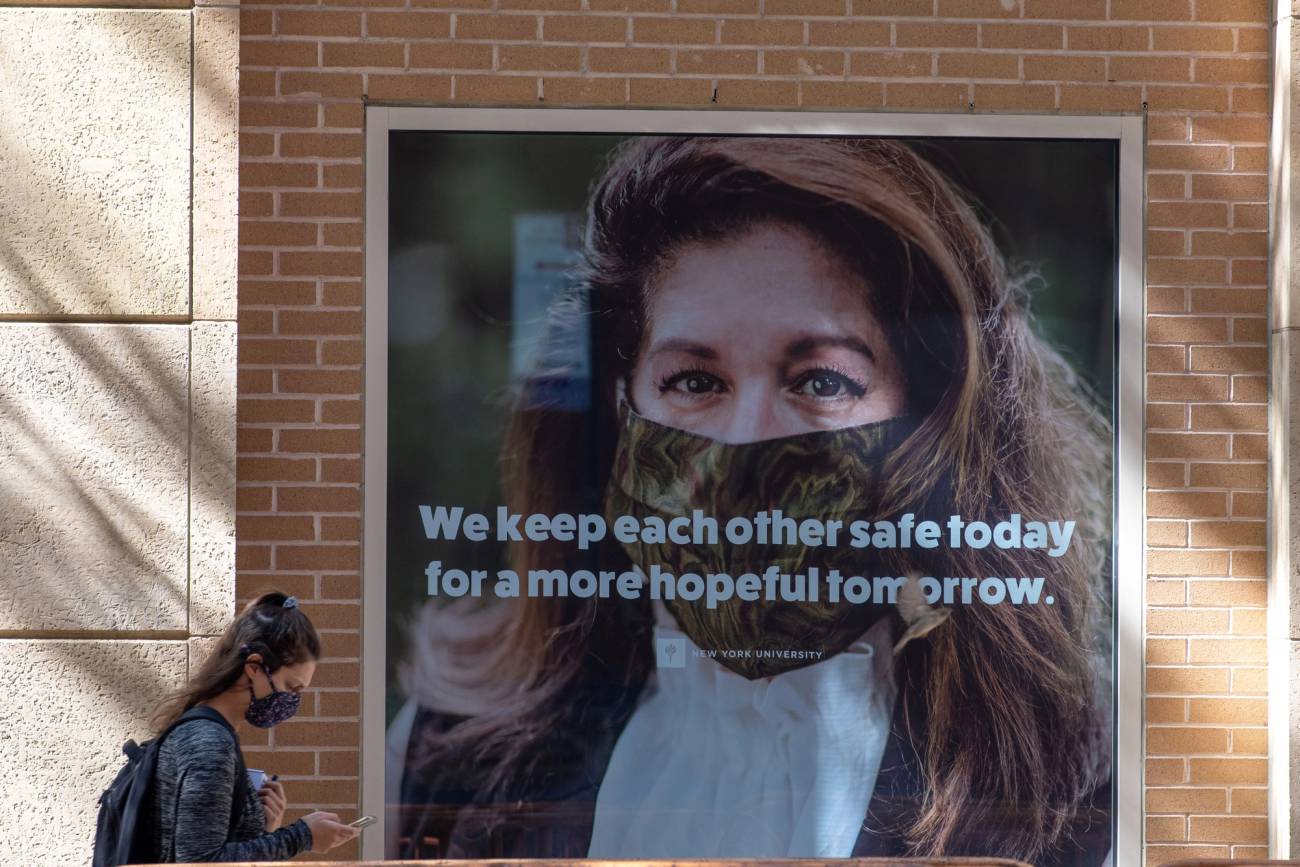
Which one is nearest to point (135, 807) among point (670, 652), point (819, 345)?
point (670, 652)

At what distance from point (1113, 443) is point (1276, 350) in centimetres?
67

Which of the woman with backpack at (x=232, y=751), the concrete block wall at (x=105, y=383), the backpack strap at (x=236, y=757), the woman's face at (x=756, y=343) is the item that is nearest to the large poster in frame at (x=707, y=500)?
the woman's face at (x=756, y=343)

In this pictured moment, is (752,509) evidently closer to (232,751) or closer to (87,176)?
(232,751)

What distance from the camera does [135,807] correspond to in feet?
9.43

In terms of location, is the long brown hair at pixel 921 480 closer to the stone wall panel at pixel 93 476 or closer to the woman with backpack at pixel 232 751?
the stone wall panel at pixel 93 476

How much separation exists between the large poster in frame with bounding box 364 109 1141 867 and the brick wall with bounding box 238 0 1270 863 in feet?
0.39

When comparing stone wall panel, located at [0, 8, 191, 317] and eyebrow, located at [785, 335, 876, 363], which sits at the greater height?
stone wall panel, located at [0, 8, 191, 317]

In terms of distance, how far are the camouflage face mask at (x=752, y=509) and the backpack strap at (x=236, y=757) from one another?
1993mm

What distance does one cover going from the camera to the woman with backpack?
2879 millimetres

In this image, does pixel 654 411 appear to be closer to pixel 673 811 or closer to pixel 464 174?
pixel 464 174

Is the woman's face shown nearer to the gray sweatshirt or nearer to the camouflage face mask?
the camouflage face mask

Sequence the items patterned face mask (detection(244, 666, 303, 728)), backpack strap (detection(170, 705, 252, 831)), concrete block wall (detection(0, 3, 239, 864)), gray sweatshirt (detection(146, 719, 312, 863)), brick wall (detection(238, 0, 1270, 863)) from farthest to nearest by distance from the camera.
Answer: brick wall (detection(238, 0, 1270, 863)) < concrete block wall (detection(0, 3, 239, 864)) < patterned face mask (detection(244, 666, 303, 728)) < backpack strap (detection(170, 705, 252, 831)) < gray sweatshirt (detection(146, 719, 312, 863))

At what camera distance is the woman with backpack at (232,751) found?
2.88 metres

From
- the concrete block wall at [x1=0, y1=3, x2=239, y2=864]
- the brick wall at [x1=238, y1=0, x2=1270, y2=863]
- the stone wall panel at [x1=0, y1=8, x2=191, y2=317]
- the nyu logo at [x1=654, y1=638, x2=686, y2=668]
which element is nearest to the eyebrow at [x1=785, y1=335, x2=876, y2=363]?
the brick wall at [x1=238, y1=0, x2=1270, y2=863]
